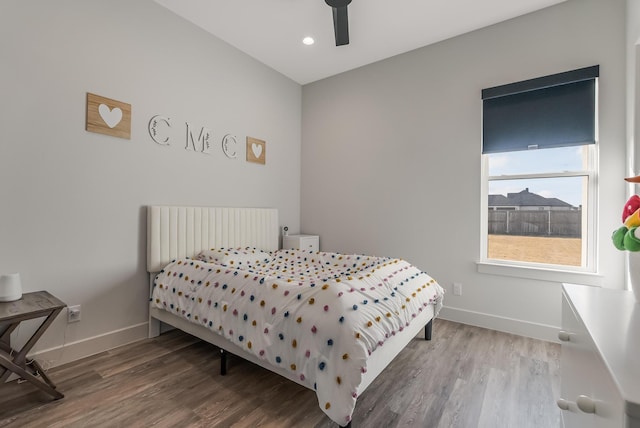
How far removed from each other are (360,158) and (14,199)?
318 cm

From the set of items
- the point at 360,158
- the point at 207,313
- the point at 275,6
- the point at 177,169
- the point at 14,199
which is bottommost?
the point at 207,313

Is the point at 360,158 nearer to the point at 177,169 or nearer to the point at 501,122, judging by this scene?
the point at 501,122

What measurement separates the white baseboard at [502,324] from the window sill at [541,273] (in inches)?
16.8

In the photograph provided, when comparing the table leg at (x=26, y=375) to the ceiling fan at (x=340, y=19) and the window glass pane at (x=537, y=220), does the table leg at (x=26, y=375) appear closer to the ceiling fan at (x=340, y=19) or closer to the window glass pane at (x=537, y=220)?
the ceiling fan at (x=340, y=19)

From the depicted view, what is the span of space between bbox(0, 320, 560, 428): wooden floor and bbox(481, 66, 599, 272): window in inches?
37.1

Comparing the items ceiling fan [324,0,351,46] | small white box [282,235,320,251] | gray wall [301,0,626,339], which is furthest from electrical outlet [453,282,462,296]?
ceiling fan [324,0,351,46]

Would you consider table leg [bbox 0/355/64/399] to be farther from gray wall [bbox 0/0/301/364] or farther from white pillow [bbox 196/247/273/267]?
white pillow [bbox 196/247/273/267]

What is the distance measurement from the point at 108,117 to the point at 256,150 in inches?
62.1

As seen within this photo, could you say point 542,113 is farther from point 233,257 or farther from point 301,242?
point 233,257

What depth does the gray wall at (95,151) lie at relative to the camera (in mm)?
1988

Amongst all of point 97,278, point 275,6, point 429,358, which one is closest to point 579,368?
point 429,358

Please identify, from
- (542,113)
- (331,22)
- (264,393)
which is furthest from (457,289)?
(331,22)

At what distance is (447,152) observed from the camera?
10.3 ft

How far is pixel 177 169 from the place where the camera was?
2.87m
